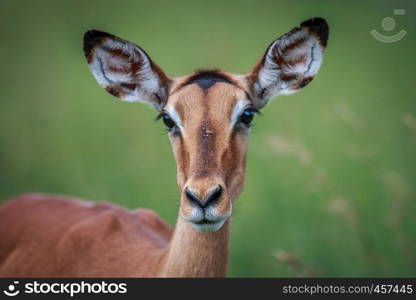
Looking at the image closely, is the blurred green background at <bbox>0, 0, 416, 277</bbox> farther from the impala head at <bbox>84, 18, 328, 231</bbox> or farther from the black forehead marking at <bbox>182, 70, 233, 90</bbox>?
the black forehead marking at <bbox>182, 70, 233, 90</bbox>

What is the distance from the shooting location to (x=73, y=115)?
344 inches

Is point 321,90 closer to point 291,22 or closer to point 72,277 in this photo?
point 291,22

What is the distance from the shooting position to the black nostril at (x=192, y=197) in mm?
3649

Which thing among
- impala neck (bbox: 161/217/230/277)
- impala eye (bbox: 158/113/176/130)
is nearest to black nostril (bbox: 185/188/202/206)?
impala neck (bbox: 161/217/230/277)

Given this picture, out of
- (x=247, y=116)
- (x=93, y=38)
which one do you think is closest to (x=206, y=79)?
(x=247, y=116)

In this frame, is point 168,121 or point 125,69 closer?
point 168,121

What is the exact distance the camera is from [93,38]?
433 centimetres

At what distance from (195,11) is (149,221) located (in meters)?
4.26

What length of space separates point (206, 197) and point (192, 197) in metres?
0.08

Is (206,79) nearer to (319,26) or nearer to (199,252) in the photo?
(319,26)

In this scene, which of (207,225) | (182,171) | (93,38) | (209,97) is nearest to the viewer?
(207,225)

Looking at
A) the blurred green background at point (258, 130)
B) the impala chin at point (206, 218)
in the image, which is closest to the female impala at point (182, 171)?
the impala chin at point (206, 218)

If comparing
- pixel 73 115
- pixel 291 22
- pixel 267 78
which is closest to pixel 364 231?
pixel 267 78

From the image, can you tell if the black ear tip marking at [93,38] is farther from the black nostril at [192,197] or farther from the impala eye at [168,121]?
the black nostril at [192,197]
